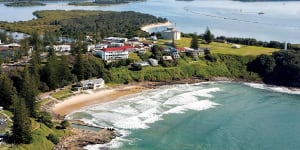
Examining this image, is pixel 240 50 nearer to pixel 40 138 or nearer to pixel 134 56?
pixel 134 56

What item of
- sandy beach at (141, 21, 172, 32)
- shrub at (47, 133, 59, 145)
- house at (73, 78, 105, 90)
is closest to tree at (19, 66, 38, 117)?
shrub at (47, 133, 59, 145)

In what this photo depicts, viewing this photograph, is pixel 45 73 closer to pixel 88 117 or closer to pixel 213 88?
pixel 88 117

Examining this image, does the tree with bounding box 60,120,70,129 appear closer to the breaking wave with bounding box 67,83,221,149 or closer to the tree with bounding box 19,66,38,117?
the tree with bounding box 19,66,38,117

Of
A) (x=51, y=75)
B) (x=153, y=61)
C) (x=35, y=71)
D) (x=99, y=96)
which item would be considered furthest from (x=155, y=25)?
(x=35, y=71)

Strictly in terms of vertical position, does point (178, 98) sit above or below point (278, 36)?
below

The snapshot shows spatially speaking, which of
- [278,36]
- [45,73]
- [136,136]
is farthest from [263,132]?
[278,36]
